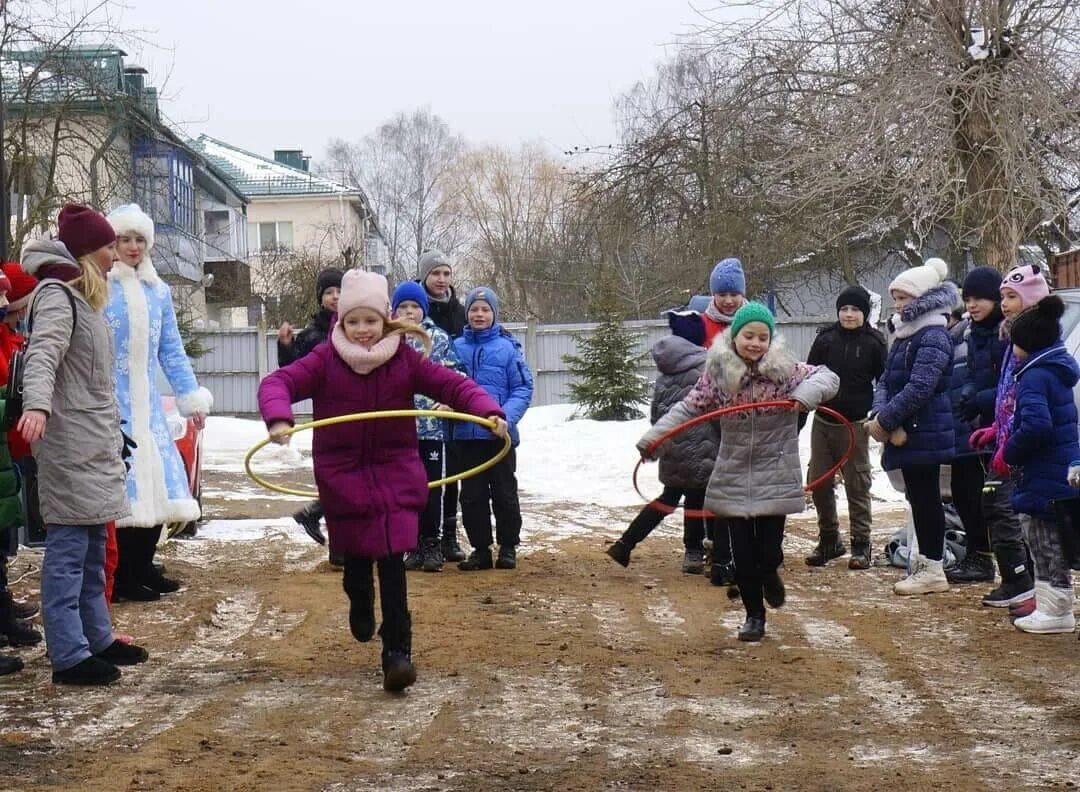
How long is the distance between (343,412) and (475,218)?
56331mm

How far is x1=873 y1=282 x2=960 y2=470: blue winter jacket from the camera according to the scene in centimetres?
920

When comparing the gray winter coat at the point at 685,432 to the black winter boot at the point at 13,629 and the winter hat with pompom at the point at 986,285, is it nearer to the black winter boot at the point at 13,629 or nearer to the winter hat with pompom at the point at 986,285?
the winter hat with pompom at the point at 986,285

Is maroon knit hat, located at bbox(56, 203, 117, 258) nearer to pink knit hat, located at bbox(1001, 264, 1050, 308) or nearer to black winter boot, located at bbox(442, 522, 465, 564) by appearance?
black winter boot, located at bbox(442, 522, 465, 564)

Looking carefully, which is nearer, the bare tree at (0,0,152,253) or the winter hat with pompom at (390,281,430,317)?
the winter hat with pompom at (390,281,430,317)

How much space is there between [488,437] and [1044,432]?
4.07 meters

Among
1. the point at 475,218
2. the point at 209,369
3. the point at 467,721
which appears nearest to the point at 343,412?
the point at 467,721

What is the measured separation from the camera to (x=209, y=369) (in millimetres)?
33469

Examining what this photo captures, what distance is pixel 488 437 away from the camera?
1042 centimetres

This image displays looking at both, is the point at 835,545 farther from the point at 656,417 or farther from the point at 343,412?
the point at 343,412

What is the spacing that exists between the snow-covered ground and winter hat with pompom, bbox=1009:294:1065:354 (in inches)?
282

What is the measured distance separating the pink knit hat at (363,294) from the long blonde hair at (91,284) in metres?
1.19

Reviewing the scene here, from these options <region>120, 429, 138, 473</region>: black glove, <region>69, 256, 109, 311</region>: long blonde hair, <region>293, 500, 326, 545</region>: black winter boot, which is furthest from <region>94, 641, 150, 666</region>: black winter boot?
<region>293, 500, 326, 545</region>: black winter boot

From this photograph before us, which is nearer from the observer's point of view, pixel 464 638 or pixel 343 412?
pixel 343 412

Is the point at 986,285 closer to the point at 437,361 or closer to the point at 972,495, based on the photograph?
the point at 972,495
